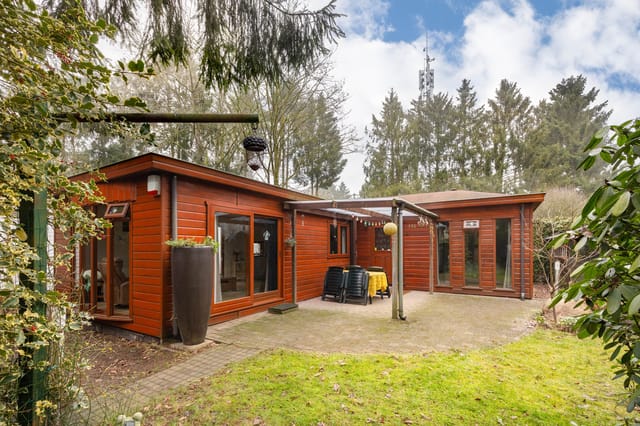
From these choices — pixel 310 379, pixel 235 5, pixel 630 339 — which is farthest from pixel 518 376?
pixel 235 5

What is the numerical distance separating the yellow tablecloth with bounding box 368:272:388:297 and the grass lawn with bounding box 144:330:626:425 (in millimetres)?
3578

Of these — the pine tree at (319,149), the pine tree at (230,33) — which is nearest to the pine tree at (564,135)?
the pine tree at (319,149)

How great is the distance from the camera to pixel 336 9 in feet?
10.8

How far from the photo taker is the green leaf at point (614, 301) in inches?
37.8

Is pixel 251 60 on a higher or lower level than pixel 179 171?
higher

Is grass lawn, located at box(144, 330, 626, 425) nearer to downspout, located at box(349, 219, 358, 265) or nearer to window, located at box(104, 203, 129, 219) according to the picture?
window, located at box(104, 203, 129, 219)

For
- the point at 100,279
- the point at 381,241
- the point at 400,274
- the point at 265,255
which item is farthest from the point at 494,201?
the point at 100,279

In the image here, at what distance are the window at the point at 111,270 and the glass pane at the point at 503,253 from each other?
845 cm

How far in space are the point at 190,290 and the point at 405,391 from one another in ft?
9.67

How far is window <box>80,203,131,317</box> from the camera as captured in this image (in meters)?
5.18

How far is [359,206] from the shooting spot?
613 centimetres

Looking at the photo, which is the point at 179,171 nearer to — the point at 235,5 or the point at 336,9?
the point at 235,5

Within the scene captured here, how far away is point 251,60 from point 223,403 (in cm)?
322

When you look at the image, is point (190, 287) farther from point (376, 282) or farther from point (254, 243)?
point (376, 282)
